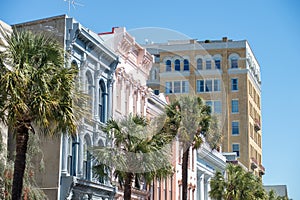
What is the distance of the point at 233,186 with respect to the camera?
185ft

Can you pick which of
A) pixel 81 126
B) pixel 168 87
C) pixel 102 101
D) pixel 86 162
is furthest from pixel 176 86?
pixel 81 126

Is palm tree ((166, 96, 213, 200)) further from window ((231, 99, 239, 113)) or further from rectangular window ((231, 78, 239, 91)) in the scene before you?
rectangular window ((231, 78, 239, 91))

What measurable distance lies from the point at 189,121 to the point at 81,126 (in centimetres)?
870

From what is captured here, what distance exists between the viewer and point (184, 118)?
42.8 metres

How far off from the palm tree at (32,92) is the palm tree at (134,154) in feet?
28.6

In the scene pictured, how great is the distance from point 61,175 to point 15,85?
13.2 metres

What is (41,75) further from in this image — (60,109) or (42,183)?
(42,183)

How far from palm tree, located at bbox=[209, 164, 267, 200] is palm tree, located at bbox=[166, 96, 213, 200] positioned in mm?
12196

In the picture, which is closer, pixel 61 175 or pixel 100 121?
pixel 61 175

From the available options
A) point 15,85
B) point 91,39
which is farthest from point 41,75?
point 91,39

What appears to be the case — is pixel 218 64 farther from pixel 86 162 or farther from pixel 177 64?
A: pixel 86 162

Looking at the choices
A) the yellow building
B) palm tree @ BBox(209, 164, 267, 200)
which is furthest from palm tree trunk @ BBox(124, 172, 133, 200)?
the yellow building

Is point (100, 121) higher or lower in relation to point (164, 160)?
higher

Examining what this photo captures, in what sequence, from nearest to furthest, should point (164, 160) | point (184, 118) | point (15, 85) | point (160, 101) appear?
point (15, 85) < point (164, 160) < point (184, 118) < point (160, 101)
